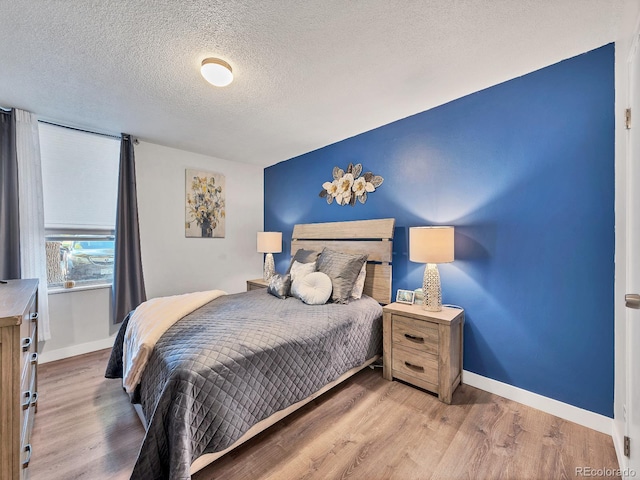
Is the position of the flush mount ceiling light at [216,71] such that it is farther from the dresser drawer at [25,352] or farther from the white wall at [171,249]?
the white wall at [171,249]

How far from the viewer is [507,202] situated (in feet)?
6.72

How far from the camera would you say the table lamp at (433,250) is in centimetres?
204

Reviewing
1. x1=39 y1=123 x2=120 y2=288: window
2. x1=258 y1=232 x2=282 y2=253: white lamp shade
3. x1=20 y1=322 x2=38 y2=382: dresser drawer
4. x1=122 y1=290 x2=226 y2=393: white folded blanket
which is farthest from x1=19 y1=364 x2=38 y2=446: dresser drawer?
x1=258 y1=232 x2=282 y2=253: white lamp shade

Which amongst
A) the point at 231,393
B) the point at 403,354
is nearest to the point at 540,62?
the point at 403,354

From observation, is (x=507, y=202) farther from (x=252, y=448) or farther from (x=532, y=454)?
(x=252, y=448)

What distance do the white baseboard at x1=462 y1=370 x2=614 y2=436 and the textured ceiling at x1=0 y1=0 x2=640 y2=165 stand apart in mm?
2303

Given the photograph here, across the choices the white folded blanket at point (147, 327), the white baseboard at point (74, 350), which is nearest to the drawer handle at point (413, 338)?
the white folded blanket at point (147, 327)

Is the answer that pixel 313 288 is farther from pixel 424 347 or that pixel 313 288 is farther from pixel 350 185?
pixel 350 185

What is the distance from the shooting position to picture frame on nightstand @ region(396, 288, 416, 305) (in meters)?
2.42

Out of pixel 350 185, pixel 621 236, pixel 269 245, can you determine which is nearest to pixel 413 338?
pixel 621 236

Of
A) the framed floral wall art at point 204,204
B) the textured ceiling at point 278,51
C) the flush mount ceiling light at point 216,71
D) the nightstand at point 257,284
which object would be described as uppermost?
the textured ceiling at point 278,51

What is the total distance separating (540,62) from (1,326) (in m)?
3.25

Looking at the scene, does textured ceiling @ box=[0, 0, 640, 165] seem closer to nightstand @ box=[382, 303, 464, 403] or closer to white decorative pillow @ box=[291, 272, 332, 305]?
white decorative pillow @ box=[291, 272, 332, 305]

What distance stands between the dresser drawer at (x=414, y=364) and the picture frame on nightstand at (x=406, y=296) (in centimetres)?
41
